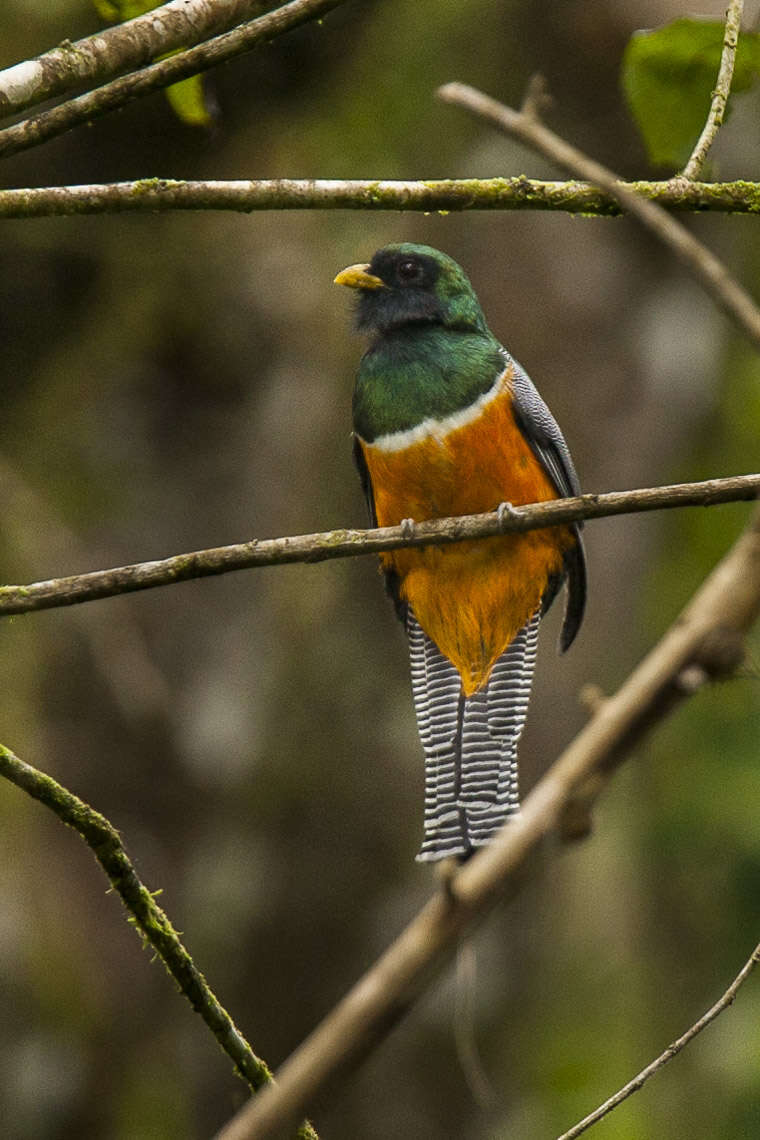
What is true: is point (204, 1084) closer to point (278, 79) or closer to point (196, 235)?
point (196, 235)

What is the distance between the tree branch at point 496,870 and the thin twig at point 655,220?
0.72ft

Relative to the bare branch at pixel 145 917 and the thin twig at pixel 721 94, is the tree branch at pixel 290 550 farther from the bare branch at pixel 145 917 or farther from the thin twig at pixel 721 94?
the thin twig at pixel 721 94

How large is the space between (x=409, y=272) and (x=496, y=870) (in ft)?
9.96

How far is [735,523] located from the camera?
5.55 metres

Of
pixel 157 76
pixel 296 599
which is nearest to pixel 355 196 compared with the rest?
pixel 157 76

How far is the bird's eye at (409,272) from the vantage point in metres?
3.52

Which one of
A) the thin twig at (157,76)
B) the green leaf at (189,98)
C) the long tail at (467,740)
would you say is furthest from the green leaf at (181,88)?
the long tail at (467,740)

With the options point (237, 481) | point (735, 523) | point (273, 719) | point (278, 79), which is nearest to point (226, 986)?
point (273, 719)

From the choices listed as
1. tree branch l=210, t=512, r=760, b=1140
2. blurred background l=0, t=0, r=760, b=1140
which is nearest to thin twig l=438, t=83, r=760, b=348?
tree branch l=210, t=512, r=760, b=1140

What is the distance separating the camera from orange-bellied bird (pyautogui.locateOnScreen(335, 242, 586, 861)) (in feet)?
10.6

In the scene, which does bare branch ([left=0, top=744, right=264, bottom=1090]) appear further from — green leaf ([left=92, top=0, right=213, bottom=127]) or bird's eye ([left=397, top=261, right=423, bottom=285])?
bird's eye ([left=397, top=261, right=423, bottom=285])

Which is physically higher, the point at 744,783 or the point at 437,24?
the point at 437,24

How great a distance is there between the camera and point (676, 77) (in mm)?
2395

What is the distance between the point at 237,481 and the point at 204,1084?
214 cm
